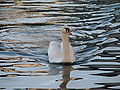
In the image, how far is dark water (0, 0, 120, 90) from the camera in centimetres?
1224

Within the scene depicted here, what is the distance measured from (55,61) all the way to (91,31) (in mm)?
5035

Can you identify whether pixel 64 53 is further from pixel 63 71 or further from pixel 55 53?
pixel 63 71

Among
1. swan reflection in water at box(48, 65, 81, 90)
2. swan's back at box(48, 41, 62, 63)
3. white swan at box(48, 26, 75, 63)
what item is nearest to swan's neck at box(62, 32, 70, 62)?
white swan at box(48, 26, 75, 63)

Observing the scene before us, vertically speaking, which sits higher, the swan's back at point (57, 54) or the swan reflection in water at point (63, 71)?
the swan's back at point (57, 54)

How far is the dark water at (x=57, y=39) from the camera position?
12.2 m

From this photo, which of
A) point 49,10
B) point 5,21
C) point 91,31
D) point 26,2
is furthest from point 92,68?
point 26,2

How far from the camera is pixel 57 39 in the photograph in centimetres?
1873

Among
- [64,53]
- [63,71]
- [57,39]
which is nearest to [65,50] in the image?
[64,53]

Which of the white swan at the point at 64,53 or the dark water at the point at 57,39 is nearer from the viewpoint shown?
the dark water at the point at 57,39

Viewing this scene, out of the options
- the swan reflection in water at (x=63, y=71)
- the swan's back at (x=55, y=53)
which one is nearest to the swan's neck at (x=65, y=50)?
the swan's back at (x=55, y=53)

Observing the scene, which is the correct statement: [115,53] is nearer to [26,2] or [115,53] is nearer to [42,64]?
[42,64]

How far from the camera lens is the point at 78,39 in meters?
18.1

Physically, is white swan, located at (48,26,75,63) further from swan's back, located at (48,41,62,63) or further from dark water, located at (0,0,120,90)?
dark water, located at (0,0,120,90)

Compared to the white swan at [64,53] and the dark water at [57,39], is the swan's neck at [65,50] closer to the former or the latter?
the white swan at [64,53]
